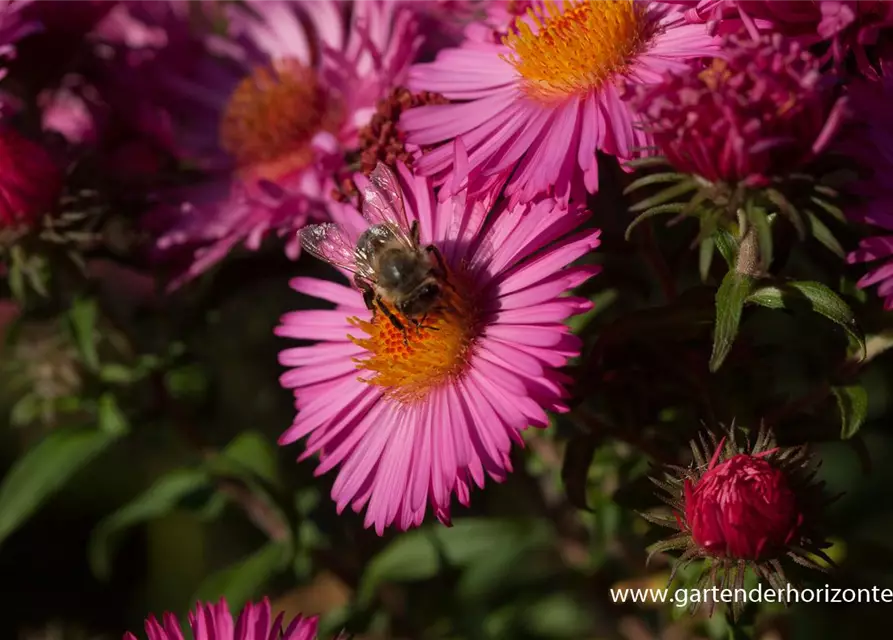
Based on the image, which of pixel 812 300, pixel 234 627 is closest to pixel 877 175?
pixel 812 300

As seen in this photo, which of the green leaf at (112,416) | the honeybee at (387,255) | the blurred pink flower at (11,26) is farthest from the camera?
the green leaf at (112,416)

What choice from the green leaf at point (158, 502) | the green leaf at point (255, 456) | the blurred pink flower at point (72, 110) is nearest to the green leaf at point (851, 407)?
the green leaf at point (255, 456)

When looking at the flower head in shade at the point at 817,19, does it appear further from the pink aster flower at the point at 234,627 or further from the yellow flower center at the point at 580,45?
the pink aster flower at the point at 234,627

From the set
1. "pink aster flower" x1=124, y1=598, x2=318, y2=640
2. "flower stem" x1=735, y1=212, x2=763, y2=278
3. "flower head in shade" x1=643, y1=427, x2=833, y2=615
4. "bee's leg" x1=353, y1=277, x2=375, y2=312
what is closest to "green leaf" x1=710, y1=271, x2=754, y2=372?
"flower stem" x1=735, y1=212, x2=763, y2=278

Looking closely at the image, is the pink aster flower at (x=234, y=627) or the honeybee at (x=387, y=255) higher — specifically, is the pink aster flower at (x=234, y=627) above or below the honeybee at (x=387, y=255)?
below

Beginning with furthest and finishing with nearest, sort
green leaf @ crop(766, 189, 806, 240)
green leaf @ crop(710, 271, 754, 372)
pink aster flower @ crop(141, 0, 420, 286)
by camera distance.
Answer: pink aster flower @ crop(141, 0, 420, 286), green leaf @ crop(710, 271, 754, 372), green leaf @ crop(766, 189, 806, 240)

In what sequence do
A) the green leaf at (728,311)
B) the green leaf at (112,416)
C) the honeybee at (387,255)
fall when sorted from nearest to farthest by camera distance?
1. the green leaf at (728,311)
2. the honeybee at (387,255)
3. the green leaf at (112,416)

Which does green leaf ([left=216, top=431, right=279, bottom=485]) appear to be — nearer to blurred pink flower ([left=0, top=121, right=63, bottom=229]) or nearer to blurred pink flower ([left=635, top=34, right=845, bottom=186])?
blurred pink flower ([left=0, top=121, right=63, bottom=229])
